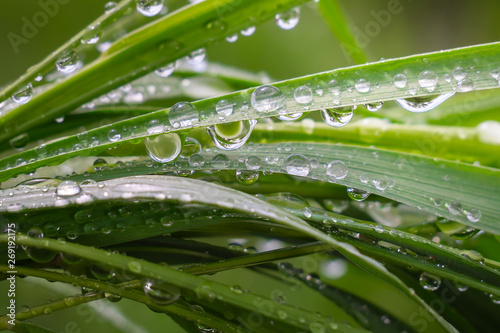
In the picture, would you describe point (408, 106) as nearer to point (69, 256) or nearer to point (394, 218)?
point (394, 218)

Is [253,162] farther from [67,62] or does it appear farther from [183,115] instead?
[67,62]

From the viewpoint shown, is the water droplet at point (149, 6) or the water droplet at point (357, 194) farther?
the water droplet at point (149, 6)

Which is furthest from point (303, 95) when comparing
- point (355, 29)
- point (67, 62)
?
point (355, 29)

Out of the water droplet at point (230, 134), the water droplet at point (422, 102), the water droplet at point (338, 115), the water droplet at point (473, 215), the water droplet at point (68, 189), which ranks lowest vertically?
the water droplet at point (68, 189)

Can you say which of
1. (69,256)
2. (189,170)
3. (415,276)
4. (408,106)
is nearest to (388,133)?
(408,106)

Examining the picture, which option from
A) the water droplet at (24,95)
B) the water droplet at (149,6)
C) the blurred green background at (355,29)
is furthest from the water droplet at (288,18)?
the blurred green background at (355,29)

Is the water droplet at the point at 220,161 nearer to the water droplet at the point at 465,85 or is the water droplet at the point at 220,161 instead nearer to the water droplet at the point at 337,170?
the water droplet at the point at 337,170

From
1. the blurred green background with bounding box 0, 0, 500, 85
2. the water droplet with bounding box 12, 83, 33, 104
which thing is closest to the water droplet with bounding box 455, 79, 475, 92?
the water droplet with bounding box 12, 83, 33, 104

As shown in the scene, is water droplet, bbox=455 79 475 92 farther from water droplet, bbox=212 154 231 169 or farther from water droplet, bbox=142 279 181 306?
water droplet, bbox=142 279 181 306
